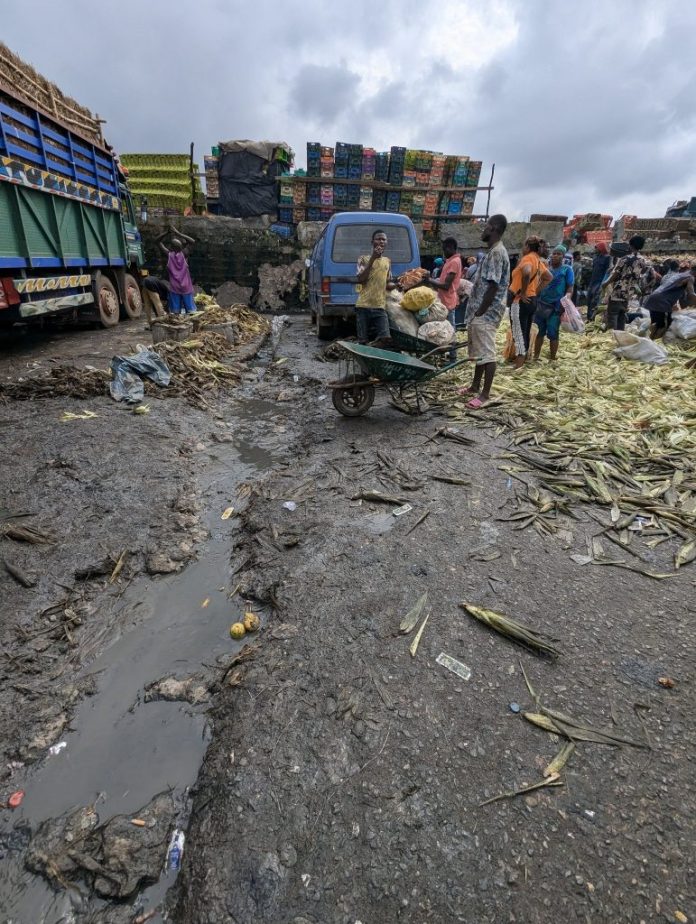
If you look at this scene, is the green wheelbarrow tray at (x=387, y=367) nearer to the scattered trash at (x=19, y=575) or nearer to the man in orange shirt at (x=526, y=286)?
the man in orange shirt at (x=526, y=286)

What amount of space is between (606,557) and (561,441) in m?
2.00

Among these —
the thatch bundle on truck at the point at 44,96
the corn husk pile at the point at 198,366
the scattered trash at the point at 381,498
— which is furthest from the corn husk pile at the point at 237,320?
the scattered trash at the point at 381,498

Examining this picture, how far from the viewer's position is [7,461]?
410cm

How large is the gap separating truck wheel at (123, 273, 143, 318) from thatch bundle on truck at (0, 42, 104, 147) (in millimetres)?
2960

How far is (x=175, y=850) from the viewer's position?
1.64 meters

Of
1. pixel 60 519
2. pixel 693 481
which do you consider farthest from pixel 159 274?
pixel 693 481

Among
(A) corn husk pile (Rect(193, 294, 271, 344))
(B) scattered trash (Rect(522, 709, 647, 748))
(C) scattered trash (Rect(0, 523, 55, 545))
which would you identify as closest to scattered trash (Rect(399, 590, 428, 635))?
(B) scattered trash (Rect(522, 709, 647, 748))

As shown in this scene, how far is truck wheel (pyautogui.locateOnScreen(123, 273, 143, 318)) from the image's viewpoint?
1120 cm

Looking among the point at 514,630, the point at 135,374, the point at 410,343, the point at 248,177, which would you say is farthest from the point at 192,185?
the point at 514,630

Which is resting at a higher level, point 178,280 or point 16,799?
point 178,280

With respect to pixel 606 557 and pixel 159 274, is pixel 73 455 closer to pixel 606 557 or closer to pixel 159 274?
pixel 606 557

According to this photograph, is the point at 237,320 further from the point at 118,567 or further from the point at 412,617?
the point at 412,617

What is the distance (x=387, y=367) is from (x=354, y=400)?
32.5 inches

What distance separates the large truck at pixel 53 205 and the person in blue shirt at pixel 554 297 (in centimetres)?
812
